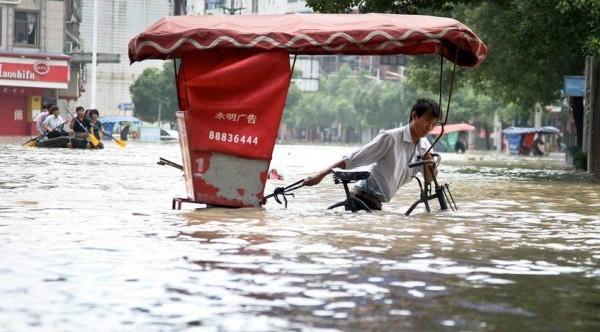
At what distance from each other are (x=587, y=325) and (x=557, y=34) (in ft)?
74.0

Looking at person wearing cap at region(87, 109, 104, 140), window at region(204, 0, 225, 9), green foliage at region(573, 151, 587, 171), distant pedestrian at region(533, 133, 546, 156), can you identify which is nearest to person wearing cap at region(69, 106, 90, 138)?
person wearing cap at region(87, 109, 104, 140)

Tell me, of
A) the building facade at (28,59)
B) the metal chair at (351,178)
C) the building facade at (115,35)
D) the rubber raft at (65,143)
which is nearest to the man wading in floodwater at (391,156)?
the metal chair at (351,178)

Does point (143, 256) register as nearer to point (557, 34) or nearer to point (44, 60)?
point (557, 34)

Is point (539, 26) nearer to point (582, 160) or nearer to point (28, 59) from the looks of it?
point (582, 160)

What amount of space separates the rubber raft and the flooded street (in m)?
23.7

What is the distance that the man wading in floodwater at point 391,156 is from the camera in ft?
40.9

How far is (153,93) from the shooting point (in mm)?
101688

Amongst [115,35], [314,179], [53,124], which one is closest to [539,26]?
[53,124]

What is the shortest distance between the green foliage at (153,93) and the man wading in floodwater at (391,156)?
290 ft

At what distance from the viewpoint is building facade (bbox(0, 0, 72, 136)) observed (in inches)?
2633

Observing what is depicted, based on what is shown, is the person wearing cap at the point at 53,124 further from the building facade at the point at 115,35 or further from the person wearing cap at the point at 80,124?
the building facade at the point at 115,35

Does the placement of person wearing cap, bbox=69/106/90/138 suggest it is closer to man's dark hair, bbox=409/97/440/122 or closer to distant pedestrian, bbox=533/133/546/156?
man's dark hair, bbox=409/97/440/122

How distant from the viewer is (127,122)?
86.9 meters

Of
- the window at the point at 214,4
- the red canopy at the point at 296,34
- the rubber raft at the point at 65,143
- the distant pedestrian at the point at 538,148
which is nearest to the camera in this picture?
the red canopy at the point at 296,34
